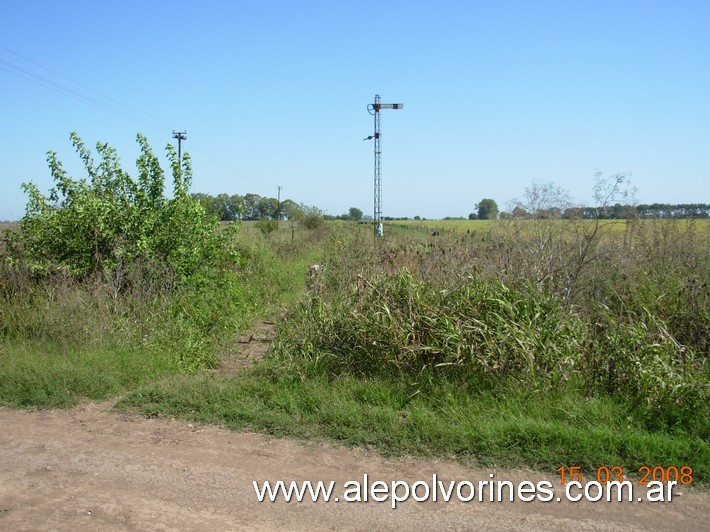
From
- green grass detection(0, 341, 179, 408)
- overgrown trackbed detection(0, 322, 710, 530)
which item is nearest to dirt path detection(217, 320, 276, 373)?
green grass detection(0, 341, 179, 408)

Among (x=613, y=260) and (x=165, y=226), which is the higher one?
(x=165, y=226)

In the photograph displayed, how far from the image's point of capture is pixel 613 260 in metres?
8.05

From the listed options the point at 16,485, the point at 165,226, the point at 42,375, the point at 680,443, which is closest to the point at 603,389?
the point at 680,443

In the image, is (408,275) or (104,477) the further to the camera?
(408,275)

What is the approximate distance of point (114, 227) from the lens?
28.9 feet

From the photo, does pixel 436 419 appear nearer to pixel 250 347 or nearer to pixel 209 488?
pixel 209 488

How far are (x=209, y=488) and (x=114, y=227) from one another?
5.88m

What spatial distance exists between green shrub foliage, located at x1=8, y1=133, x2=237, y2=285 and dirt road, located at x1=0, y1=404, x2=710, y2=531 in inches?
148

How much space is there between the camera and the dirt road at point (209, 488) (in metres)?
3.60

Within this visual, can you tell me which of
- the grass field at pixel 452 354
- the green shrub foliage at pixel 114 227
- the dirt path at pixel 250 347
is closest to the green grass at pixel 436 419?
the grass field at pixel 452 354

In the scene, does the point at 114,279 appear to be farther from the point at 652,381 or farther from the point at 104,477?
the point at 652,381

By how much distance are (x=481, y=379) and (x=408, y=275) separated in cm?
178
